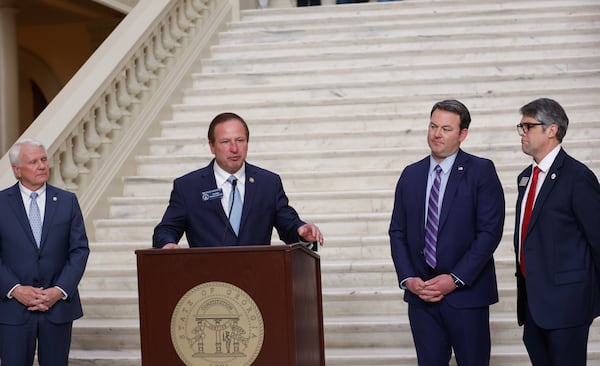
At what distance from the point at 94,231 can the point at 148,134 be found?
1411 mm

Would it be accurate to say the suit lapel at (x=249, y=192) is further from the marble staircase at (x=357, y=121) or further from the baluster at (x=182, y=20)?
the baluster at (x=182, y=20)

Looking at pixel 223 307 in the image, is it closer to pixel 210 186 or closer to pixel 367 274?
pixel 210 186

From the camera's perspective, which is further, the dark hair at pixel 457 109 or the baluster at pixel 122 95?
the baluster at pixel 122 95

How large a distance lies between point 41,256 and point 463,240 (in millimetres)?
2192

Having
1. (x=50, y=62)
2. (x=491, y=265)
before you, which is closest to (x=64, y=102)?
(x=491, y=265)

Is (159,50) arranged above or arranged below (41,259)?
above

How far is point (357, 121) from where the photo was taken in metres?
9.22

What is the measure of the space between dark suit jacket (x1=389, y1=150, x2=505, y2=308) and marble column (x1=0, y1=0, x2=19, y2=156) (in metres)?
7.50

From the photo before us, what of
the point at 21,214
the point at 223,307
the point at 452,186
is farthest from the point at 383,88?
the point at 223,307

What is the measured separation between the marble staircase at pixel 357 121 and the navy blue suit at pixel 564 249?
1.56 meters

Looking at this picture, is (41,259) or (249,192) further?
(41,259)

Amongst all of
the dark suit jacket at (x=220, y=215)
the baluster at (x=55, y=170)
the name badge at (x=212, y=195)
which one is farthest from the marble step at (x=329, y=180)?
the name badge at (x=212, y=195)

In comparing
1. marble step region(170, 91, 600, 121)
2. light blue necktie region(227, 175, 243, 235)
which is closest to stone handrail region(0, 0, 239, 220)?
marble step region(170, 91, 600, 121)

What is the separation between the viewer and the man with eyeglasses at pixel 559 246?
4.76 m
